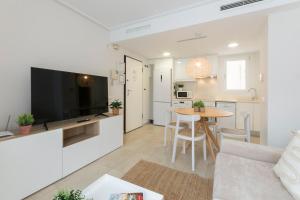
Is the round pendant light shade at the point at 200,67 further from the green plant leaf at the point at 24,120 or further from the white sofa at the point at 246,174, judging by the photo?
the green plant leaf at the point at 24,120

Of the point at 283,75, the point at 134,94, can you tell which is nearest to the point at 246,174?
the point at 283,75

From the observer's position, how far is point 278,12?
2061 mm

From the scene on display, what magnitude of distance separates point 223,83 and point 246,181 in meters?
3.93

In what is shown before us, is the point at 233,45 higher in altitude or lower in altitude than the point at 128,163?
higher

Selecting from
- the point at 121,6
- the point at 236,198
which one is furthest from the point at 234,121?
the point at 121,6

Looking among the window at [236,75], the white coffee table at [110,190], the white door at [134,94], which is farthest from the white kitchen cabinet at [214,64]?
the white coffee table at [110,190]

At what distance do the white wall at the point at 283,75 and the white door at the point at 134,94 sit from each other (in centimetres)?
307

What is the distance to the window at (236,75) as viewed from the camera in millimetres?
4344

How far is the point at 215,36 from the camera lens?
2.94 meters

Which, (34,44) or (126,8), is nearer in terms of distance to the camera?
(34,44)

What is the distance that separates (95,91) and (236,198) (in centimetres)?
246

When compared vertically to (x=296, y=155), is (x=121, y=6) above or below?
above

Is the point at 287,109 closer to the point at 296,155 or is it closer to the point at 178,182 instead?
the point at 296,155

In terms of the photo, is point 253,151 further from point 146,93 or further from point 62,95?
point 146,93
